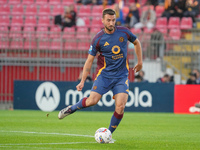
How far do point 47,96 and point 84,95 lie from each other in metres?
1.42

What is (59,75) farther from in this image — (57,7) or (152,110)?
(57,7)

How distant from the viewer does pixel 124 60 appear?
Answer: 823cm

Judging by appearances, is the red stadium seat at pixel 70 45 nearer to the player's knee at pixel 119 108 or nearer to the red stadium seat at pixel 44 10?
the red stadium seat at pixel 44 10

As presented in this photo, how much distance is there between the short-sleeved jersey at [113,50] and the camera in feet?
26.7

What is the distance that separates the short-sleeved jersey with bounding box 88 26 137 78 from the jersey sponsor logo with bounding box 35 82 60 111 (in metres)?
9.63

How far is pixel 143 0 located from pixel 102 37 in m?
17.4

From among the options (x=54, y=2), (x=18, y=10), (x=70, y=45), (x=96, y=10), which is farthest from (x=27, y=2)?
(x=70, y=45)

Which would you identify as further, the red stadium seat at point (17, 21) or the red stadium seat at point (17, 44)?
the red stadium seat at point (17, 21)

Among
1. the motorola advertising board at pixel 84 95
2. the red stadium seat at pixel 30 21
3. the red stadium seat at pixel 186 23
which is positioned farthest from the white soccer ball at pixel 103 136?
the red stadium seat at pixel 30 21

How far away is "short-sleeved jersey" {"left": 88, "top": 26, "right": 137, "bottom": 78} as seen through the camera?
8133mm

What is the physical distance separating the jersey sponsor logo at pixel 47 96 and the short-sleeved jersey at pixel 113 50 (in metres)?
9.63

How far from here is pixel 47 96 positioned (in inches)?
697

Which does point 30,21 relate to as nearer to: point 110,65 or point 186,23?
point 186,23

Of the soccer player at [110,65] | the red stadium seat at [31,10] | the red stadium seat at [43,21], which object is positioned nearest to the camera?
the soccer player at [110,65]
